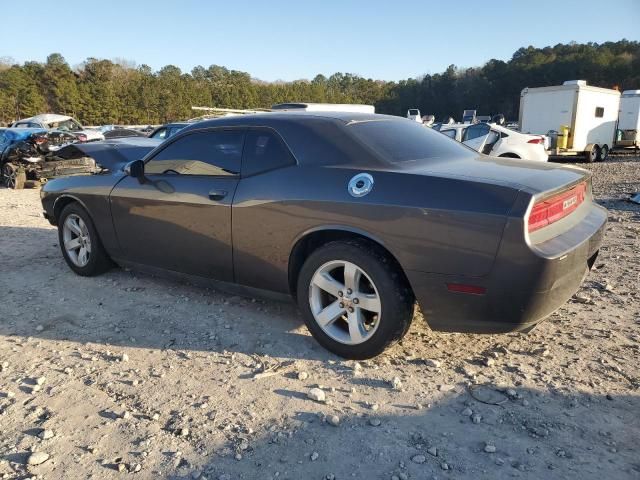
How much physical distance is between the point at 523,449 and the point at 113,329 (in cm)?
291

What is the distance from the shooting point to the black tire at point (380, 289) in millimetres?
2979

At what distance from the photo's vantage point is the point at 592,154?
19.0m

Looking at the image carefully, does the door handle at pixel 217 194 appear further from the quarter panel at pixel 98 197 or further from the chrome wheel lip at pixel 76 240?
the chrome wheel lip at pixel 76 240

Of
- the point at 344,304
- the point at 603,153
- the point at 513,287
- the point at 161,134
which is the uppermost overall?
the point at 161,134

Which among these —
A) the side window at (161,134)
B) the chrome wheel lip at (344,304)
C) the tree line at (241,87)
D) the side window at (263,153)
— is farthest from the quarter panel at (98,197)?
the tree line at (241,87)

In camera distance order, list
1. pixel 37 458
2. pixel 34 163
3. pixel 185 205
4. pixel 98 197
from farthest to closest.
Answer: pixel 34 163 < pixel 98 197 < pixel 185 205 < pixel 37 458

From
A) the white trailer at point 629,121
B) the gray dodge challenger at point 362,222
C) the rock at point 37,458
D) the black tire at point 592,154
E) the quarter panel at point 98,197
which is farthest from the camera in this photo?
the white trailer at point 629,121

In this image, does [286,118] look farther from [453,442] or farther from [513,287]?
[453,442]

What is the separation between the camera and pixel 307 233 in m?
3.27

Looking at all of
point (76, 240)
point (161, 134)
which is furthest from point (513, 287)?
point (161, 134)

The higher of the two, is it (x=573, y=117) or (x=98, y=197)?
(x=573, y=117)

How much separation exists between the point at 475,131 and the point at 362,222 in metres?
11.1

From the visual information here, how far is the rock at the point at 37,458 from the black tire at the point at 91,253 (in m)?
2.70

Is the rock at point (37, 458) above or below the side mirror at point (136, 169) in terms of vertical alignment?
below
